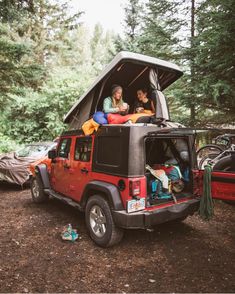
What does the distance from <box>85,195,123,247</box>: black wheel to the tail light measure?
53 cm

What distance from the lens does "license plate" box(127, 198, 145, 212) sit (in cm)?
384

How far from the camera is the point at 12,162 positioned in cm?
832

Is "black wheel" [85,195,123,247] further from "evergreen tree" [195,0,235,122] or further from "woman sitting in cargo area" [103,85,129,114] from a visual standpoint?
"evergreen tree" [195,0,235,122]

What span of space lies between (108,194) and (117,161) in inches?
21.4

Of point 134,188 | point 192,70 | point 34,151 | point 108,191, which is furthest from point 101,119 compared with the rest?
point 192,70

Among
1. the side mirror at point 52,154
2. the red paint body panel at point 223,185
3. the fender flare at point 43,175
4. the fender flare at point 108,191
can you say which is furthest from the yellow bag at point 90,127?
the fender flare at point 43,175

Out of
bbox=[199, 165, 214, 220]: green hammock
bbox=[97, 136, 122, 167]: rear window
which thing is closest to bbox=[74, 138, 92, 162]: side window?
bbox=[97, 136, 122, 167]: rear window

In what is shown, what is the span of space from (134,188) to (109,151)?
0.81m

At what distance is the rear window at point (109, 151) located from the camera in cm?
409

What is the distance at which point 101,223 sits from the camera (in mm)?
4309

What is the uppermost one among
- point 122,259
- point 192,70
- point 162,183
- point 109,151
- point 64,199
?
point 192,70

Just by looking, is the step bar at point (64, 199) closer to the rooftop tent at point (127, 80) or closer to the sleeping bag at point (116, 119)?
the rooftop tent at point (127, 80)

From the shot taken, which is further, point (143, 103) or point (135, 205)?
point (143, 103)

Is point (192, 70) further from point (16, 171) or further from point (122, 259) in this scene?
point (122, 259)
